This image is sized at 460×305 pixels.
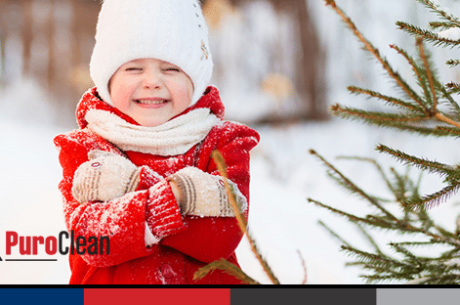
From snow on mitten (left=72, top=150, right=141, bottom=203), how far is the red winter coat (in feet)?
0.06

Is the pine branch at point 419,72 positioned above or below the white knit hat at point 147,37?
below

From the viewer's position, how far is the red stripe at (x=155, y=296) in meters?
0.78

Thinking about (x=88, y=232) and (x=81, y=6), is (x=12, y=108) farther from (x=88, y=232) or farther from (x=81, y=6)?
(x=88, y=232)

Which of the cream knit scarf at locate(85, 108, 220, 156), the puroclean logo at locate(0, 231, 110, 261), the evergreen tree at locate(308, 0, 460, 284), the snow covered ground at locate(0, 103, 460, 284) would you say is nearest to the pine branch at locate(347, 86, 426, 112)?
the evergreen tree at locate(308, 0, 460, 284)

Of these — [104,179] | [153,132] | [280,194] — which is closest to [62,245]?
[104,179]

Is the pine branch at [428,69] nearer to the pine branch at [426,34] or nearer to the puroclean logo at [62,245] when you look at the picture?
the pine branch at [426,34]

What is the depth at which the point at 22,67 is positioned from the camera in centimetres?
214

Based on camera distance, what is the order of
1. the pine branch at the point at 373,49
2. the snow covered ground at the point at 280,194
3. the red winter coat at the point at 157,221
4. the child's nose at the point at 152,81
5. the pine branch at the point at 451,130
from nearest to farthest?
1. the pine branch at the point at 373,49
2. the pine branch at the point at 451,130
3. the red winter coat at the point at 157,221
4. the child's nose at the point at 152,81
5. the snow covered ground at the point at 280,194

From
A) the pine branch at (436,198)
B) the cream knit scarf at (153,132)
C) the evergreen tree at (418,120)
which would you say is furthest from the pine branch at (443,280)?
the cream knit scarf at (153,132)

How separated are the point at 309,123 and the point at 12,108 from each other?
198 centimetres

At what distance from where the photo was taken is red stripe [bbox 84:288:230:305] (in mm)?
780

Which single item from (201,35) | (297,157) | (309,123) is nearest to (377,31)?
(309,123)

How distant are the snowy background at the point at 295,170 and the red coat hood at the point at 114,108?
368mm

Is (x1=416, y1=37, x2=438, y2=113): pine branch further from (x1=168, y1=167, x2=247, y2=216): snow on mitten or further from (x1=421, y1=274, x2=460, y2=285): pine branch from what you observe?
(x1=168, y1=167, x2=247, y2=216): snow on mitten
